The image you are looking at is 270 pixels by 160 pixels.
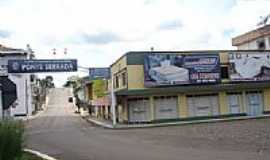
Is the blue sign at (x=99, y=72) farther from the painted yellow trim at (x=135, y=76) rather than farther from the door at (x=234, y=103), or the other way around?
the door at (x=234, y=103)

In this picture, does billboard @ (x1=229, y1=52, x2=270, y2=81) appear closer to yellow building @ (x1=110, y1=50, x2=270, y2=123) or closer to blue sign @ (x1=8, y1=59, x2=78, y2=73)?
yellow building @ (x1=110, y1=50, x2=270, y2=123)

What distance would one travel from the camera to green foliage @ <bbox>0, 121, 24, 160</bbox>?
46.0 ft

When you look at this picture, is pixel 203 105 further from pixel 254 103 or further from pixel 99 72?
pixel 99 72

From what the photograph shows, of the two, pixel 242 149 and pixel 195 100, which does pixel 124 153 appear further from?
pixel 195 100

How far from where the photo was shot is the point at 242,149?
2088 centimetres

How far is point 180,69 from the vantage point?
5172 cm

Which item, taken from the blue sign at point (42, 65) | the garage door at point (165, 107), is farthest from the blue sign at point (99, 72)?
the garage door at point (165, 107)

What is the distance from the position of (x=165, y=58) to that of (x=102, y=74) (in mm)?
8213

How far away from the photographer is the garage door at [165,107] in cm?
5153

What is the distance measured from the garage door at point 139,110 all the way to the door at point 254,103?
956cm

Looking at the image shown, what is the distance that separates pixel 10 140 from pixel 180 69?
3824 centimetres

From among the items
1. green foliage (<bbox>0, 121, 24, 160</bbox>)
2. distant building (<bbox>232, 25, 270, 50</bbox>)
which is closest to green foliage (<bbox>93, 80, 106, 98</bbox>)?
distant building (<bbox>232, 25, 270, 50</bbox>)

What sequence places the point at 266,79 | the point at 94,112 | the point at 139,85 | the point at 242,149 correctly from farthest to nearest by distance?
1. the point at 94,112
2. the point at 266,79
3. the point at 139,85
4. the point at 242,149

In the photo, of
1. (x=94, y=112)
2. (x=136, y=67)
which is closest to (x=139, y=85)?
(x=136, y=67)
